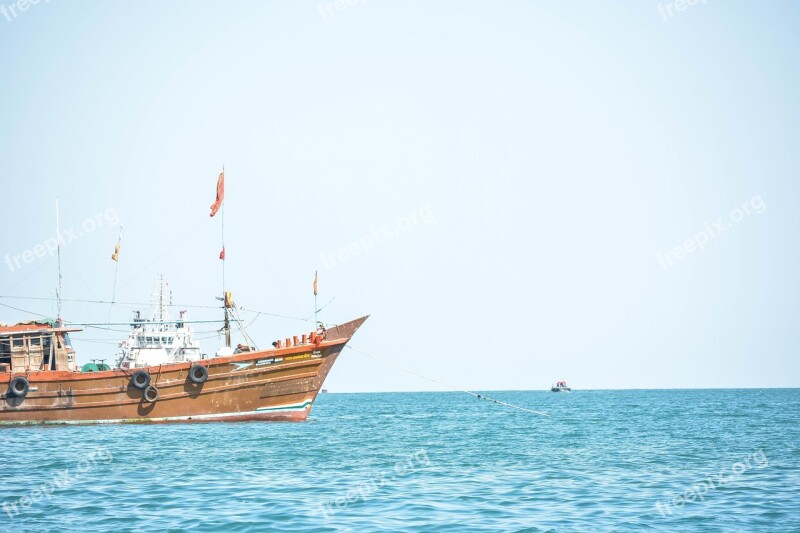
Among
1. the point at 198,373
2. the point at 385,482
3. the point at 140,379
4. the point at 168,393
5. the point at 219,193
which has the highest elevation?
the point at 219,193

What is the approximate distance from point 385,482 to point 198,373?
18.2 meters

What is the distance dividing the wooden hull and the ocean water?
1.59 meters

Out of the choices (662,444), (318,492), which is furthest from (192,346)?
(318,492)

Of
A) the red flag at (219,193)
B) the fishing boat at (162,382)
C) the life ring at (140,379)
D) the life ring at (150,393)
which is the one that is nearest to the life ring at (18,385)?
the fishing boat at (162,382)

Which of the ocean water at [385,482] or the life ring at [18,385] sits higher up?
the life ring at [18,385]

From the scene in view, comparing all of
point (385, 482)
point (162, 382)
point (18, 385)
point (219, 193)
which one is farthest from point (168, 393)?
point (385, 482)

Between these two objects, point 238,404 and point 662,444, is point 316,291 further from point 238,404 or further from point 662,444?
point 662,444

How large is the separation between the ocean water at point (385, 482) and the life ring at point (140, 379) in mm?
2061

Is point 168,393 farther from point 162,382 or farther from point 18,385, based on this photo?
point 18,385

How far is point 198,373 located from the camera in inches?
1495

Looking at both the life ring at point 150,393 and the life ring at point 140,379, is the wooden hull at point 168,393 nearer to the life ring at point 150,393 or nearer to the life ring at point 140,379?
the life ring at point 150,393

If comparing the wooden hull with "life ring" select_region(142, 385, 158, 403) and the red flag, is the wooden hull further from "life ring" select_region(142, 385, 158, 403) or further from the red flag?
the red flag

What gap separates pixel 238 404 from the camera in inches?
1529

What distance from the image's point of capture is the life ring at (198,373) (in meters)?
37.8
